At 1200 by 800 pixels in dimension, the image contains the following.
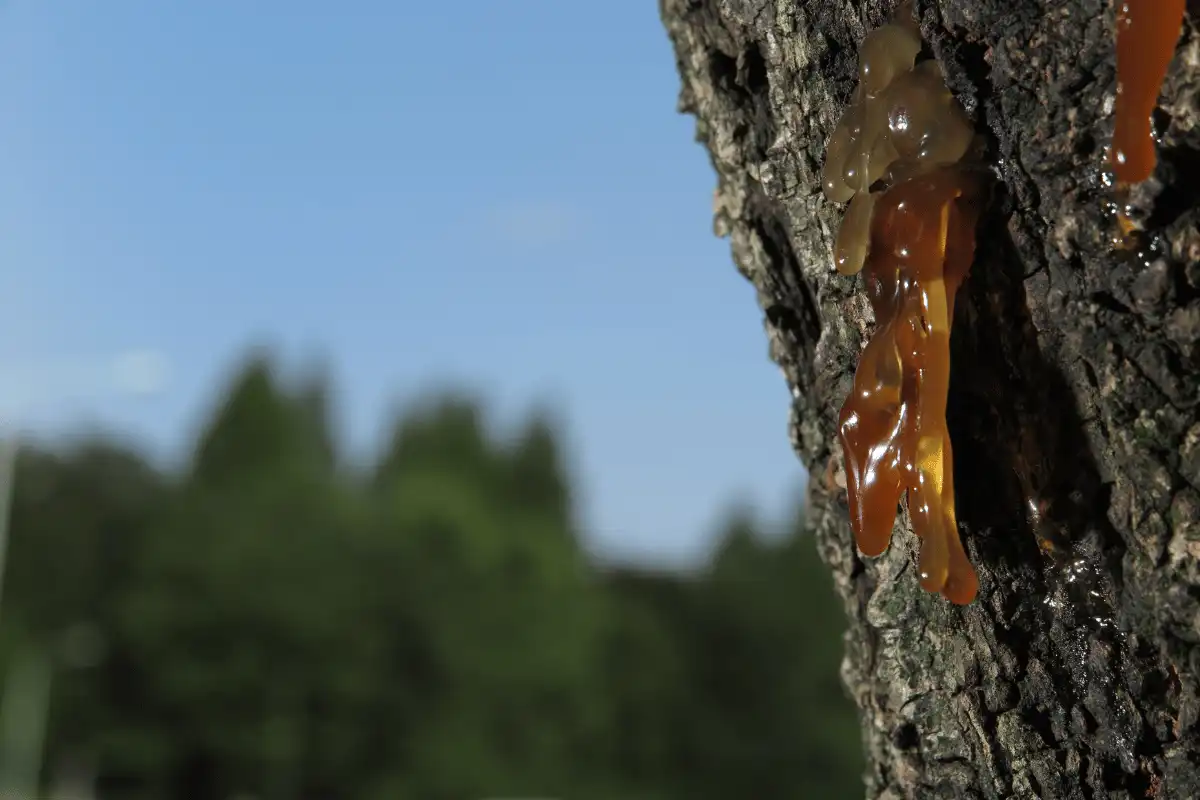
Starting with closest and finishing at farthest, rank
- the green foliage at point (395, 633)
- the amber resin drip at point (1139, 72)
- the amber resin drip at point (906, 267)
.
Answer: the amber resin drip at point (1139, 72), the amber resin drip at point (906, 267), the green foliage at point (395, 633)

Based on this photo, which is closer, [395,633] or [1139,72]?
[1139,72]

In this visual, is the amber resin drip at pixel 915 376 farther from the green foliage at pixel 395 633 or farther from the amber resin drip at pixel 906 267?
the green foliage at pixel 395 633

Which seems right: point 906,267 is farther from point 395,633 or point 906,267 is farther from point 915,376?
point 395,633

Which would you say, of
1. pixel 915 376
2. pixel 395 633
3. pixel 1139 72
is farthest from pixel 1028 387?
pixel 395 633

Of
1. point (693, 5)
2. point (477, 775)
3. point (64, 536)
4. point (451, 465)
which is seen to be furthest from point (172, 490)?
point (693, 5)

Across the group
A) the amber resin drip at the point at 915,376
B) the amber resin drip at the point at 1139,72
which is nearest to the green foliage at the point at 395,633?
the amber resin drip at the point at 915,376

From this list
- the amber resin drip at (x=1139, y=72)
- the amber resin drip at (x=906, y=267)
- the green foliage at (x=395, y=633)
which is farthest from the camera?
the green foliage at (x=395, y=633)
